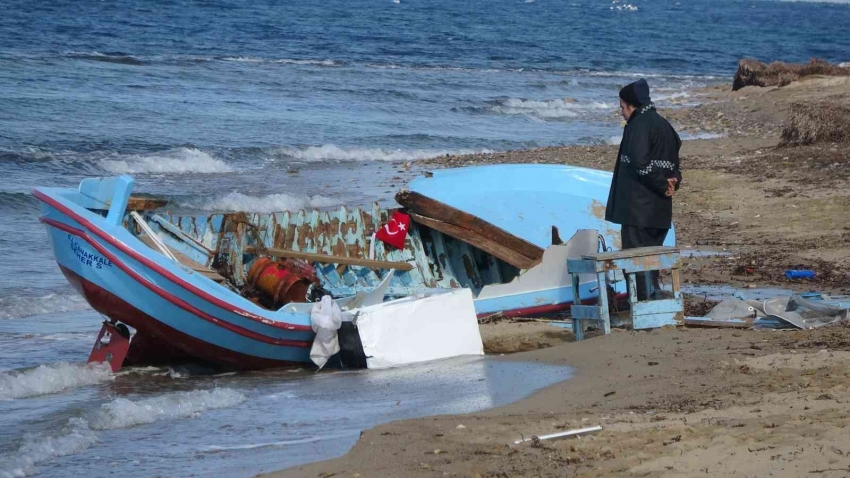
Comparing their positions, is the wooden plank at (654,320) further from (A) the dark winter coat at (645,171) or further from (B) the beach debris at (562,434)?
(B) the beach debris at (562,434)

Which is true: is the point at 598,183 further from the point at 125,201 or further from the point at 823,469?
the point at 823,469

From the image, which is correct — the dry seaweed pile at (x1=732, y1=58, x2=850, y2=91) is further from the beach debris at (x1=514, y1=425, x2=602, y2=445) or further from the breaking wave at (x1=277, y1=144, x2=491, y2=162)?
the beach debris at (x1=514, y1=425, x2=602, y2=445)

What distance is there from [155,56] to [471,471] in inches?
1186

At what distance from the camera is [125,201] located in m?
7.01

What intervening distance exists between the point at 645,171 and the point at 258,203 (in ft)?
27.4

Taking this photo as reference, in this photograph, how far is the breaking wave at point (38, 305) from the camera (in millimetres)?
8867

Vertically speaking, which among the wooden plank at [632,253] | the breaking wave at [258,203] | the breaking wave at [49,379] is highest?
the wooden plank at [632,253]

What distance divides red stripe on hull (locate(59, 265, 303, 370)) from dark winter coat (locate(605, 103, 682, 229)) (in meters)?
2.52

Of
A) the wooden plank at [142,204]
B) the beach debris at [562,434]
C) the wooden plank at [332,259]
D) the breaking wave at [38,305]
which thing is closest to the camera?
the beach debris at [562,434]

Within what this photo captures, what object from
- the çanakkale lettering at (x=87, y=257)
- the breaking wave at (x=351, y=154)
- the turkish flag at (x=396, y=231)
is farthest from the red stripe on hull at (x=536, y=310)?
the breaking wave at (x=351, y=154)

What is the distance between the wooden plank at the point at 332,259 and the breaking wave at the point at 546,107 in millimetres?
18431

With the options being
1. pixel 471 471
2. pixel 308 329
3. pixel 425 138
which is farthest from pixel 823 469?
pixel 425 138

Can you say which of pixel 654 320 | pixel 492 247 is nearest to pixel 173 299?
pixel 492 247

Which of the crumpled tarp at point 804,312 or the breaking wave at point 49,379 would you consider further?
the breaking wave at point 49,379
